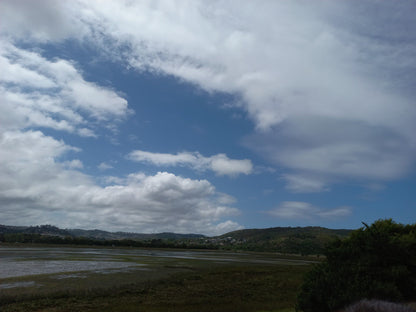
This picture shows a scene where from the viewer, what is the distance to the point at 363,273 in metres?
15.4

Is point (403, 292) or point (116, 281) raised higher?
point (403, 292)

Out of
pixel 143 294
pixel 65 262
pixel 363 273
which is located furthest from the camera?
pixel 65 262

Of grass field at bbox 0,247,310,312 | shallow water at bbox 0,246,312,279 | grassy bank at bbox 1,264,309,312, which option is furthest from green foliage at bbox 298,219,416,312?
shallow water at bbox 0,246,312,279

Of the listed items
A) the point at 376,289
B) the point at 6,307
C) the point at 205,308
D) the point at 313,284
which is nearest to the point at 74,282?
the point at 6,307

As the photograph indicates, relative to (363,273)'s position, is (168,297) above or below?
below

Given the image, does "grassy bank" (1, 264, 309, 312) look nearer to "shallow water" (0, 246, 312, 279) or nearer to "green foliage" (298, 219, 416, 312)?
"green foliage" (298, 219, 416, 312)

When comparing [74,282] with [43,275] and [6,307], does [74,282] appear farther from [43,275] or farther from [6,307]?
[6,307]

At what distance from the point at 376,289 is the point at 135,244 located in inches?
6863

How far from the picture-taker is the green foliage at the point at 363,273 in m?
13.8

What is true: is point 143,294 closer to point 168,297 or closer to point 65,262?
point 168,297

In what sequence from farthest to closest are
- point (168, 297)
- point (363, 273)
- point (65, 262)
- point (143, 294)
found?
1. point (65, 262)
2. point (143, 294)
3. point (168, 297)
4. point (363, 273)

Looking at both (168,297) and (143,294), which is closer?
(168,297)

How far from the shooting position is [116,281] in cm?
3875

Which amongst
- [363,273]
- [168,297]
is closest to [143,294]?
[168,297]
